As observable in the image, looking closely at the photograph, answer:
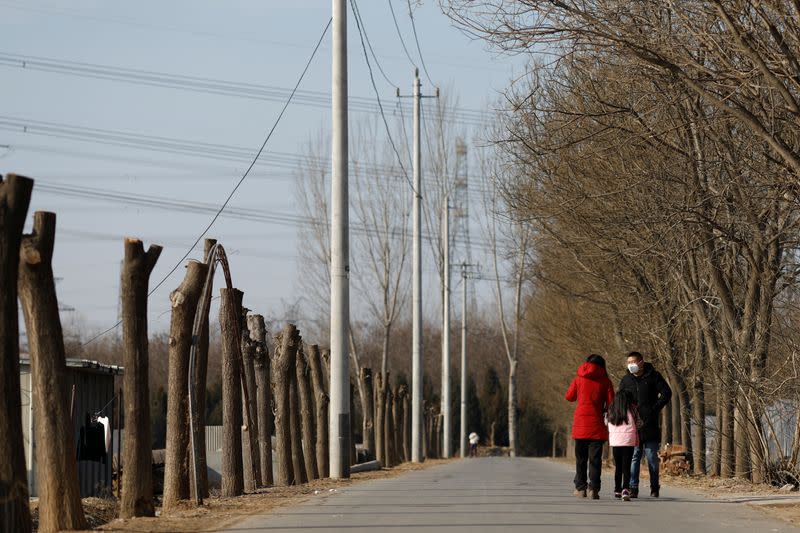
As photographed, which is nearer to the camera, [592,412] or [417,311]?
[592,412]

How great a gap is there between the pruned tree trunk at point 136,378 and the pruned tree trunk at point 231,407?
4681 mm

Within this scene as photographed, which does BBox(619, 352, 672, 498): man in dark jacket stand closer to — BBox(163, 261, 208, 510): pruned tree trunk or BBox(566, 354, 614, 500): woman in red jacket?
BBox(566, 354, 614, 500): woman in red jacket

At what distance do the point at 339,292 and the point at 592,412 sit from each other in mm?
6826

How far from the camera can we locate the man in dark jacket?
1541 cm

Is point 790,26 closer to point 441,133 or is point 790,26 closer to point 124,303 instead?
point 124,303

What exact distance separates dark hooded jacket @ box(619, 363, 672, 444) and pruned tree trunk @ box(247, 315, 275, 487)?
7.30 m

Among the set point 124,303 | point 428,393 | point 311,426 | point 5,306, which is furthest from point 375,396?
point 428,393

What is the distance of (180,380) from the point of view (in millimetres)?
14500

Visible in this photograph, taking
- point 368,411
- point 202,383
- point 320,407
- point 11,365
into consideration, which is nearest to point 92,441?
point 320,407

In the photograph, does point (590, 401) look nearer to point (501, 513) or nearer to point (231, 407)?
point (501, 513)

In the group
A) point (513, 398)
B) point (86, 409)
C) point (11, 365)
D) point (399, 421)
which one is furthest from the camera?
point (513, 398)

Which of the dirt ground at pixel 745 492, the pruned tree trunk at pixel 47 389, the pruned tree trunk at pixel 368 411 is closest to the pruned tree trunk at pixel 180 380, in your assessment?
the pruned tree trunk at pixel 47 389

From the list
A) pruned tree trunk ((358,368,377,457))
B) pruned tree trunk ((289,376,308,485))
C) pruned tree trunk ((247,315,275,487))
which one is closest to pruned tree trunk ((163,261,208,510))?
pruned tree trunk ((247,315,275,487))

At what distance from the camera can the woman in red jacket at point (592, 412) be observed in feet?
48.8
